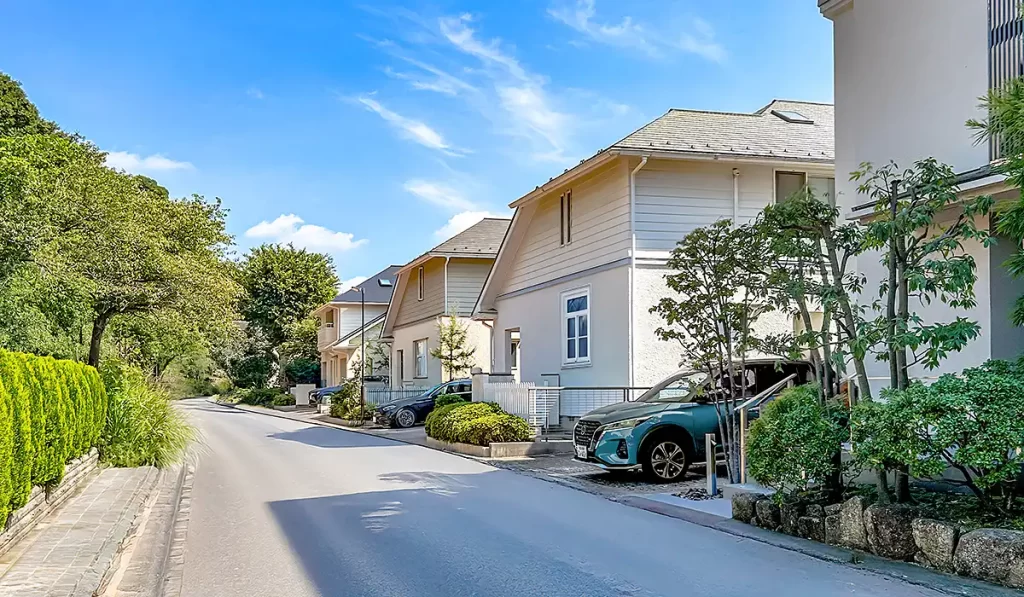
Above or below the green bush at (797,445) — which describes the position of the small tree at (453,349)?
above

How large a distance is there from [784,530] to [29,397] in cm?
770

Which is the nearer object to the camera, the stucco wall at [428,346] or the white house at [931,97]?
the white house at [931,97]

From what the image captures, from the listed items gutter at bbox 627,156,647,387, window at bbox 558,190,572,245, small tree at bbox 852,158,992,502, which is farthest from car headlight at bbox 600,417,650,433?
window at bbox 558,190,572,245

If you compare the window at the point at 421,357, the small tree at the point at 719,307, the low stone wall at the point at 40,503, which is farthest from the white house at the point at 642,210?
the window at the point at 421,357

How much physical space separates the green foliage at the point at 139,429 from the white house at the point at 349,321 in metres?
31.4

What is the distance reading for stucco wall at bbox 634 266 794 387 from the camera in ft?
61.5

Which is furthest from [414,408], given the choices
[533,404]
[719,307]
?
[719,307]

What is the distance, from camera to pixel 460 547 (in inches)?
340

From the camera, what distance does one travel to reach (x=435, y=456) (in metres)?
18.7

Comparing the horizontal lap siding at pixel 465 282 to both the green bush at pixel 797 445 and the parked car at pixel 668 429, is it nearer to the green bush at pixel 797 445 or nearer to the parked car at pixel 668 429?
the parked car at pixel 668 429

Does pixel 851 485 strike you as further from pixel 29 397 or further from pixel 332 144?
pixel 332 144

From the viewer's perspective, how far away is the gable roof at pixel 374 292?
52.9m

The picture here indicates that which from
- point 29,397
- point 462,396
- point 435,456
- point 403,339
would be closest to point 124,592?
point 29,397

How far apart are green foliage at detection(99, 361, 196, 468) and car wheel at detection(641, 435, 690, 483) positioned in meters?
8.50
